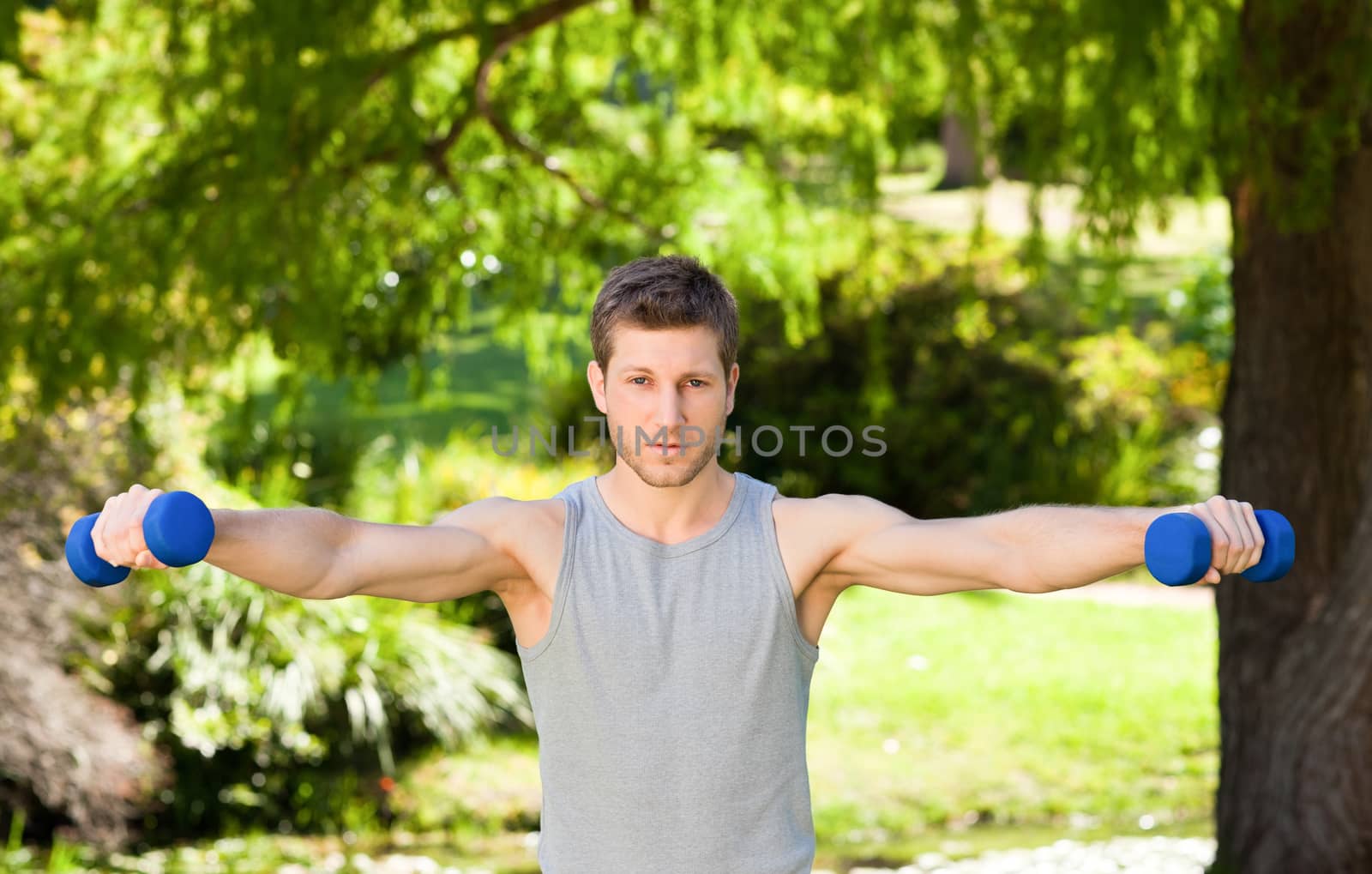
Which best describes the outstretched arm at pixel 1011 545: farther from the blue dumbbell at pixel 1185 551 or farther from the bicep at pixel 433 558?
the bicep at pixel 433 558

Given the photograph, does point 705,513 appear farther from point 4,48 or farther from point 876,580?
point 4,48

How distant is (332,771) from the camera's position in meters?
7.57

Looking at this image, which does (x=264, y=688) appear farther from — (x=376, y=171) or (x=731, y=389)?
(x=731, y=389)

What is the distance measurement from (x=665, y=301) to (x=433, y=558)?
20.3 inches

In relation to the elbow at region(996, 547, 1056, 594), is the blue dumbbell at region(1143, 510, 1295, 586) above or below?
above

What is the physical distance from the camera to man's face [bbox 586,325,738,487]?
89.6 inches

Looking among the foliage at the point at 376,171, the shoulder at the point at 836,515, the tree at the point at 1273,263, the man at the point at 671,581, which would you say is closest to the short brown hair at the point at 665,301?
the man at the point at 671,581

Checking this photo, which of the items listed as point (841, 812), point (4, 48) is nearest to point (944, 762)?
point (841, 812)

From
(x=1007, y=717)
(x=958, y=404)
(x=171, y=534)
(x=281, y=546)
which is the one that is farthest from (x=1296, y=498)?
(x=958, y=404)

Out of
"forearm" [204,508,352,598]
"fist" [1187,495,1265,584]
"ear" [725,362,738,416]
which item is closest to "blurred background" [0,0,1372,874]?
"ear" [725,362,738,416]

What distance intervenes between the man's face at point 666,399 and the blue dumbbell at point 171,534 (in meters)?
0.61

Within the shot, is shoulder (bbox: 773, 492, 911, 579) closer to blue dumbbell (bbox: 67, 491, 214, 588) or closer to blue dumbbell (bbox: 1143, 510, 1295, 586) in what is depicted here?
blue dumbbell (bbox: 1143, 510, 1295, 586)

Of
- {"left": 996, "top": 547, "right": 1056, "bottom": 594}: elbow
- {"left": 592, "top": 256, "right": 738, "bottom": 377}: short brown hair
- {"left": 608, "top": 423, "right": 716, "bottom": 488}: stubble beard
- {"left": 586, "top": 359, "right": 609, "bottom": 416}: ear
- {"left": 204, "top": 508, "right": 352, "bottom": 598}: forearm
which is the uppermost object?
{"left": 592, "top": 256, "right": 738, "bottom": 377}: short brown hair

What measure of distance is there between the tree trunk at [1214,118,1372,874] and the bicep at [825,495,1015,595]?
301cm
